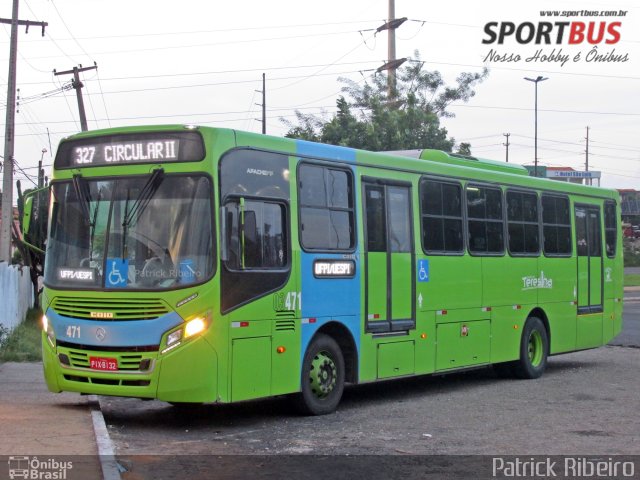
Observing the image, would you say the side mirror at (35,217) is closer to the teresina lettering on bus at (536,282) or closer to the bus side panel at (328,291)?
the bus side panel at (328,291)

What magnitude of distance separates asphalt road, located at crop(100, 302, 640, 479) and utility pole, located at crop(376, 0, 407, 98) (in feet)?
94.2

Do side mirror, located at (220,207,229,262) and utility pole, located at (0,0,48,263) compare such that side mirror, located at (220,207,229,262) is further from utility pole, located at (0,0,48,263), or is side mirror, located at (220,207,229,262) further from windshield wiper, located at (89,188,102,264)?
utility pole, located at (0,0,48,263)

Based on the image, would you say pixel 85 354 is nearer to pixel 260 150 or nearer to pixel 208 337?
pixel 208 337

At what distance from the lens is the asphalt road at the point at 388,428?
29.8 ft

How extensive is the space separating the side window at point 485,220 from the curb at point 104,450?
259 inches

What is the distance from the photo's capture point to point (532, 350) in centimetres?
1684

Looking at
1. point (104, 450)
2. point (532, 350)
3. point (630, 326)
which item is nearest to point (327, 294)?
point (104, 450)

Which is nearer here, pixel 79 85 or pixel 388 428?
pixel 388 428

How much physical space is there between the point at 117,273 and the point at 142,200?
0.82 m

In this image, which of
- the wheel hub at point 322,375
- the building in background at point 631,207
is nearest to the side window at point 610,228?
the wheel hub at point 322,375

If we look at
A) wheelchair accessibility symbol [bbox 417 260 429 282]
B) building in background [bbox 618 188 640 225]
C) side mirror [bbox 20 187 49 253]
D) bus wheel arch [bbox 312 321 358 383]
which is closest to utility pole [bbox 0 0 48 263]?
side mirror [bbox 20 187 49 253]

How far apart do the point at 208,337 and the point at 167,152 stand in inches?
80.7

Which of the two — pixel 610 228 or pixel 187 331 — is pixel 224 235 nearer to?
pixel 187 331

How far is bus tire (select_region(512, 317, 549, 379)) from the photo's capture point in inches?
643
